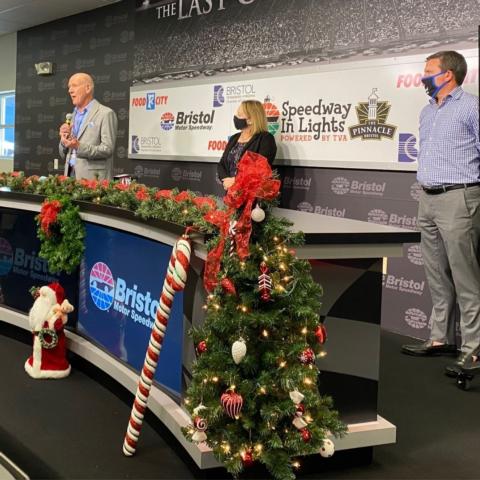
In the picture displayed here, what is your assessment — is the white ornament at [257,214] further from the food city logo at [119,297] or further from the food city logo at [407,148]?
the food city logo at [407,148]

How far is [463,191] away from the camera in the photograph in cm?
380

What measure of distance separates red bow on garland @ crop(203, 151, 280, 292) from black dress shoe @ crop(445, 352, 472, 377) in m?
1.97

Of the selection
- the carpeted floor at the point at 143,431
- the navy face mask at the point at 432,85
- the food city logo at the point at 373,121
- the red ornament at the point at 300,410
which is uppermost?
the navy face mask at the point at 432,85

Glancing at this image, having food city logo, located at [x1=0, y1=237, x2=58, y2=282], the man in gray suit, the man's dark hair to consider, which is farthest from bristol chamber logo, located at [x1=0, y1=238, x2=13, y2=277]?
the man's dark hair

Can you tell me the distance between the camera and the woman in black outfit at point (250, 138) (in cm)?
496

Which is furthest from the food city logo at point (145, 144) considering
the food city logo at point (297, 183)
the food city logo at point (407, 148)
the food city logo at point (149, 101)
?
the food city logo at point (407, 148)

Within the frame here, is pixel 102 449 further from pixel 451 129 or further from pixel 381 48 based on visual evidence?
pixel 381 48

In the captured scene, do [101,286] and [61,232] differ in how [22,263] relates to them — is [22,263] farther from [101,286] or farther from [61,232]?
[101,286]

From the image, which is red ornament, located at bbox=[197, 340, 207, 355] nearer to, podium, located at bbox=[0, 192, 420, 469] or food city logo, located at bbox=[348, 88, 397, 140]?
podium, located at bbox=[0, 192, 420, 469]

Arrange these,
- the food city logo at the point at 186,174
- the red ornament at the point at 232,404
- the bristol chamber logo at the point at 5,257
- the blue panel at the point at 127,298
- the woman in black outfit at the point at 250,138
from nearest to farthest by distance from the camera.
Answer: the red ornament at the point at 232,404 < the blue panel at the point at 127,298 < the bristol chamber logo at the point at 5,257 < the woman in black outfit at the point at 250,138 < the food city logo at the point at 186,174

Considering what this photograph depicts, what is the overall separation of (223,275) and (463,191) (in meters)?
2.07

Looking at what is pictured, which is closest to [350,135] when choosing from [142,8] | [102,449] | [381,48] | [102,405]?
[381,48]

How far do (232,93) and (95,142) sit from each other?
1763mm

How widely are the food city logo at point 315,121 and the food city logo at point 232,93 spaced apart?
515 millimetres
